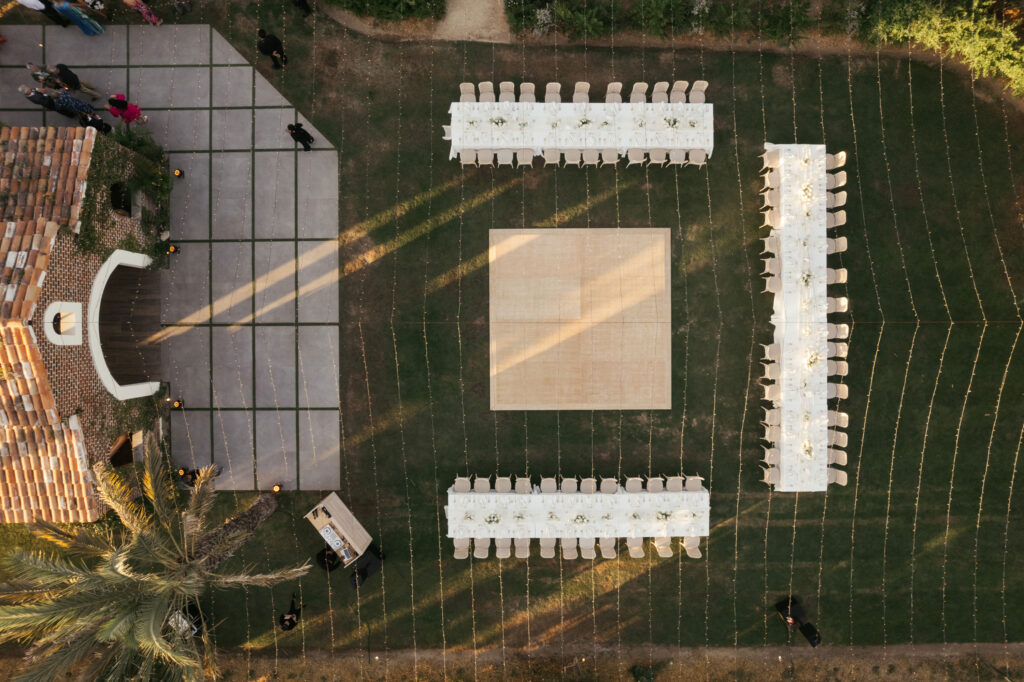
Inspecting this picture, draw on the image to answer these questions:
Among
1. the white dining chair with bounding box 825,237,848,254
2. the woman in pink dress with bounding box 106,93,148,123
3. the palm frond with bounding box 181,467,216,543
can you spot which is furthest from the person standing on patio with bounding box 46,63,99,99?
the white dining chair with bounding box 825,237,848,254

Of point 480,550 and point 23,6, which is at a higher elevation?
point 23,6

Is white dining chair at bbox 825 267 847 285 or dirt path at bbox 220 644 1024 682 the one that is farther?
dirt path at bbox 220 644 1024 682

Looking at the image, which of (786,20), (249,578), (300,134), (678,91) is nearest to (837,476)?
(678,91)

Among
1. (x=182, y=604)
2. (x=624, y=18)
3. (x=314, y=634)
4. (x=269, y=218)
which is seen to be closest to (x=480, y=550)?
(x=314, y=634)

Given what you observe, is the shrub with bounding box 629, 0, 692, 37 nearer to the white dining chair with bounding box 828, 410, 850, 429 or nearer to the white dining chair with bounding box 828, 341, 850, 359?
the white dining chair with bounding box 828, 341, 850, 359

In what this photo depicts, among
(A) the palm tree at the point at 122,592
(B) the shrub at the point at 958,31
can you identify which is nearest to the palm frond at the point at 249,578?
(A) the palm tree at the point at 122,592

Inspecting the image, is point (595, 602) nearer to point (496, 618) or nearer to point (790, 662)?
point (496, 618)
